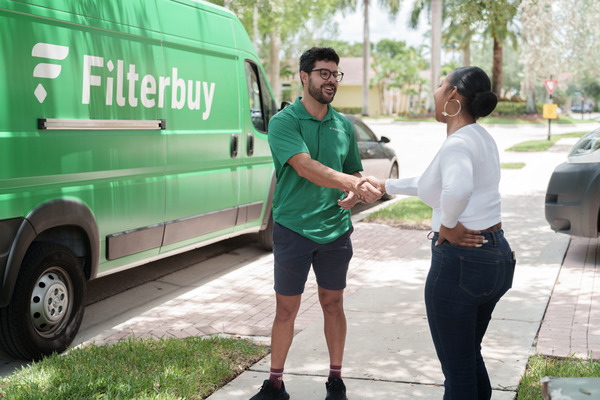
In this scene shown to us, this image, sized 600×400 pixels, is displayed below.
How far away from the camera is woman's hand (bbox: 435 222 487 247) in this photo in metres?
3.08

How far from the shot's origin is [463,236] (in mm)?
3084

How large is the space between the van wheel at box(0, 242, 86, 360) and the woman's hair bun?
328cm

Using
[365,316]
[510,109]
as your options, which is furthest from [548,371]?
[510,109]

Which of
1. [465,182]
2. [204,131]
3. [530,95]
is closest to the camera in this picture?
[465,182]

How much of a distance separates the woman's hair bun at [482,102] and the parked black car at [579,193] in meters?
4.77

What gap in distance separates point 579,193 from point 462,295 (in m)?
4.92

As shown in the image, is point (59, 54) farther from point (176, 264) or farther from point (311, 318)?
point (176, 264)

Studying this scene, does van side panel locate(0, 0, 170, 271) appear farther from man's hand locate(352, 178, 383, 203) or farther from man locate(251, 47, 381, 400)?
man's hand locate(352, 178, 383, 203)

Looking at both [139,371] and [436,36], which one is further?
[436,36]

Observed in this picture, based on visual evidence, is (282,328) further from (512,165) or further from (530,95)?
(530,95)

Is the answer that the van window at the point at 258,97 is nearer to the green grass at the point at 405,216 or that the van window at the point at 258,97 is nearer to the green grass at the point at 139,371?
the green grass at the point at 405,216

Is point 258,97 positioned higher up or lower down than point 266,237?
higher up

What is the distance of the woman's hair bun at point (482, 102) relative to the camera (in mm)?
3129

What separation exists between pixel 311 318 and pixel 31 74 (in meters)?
2.83
